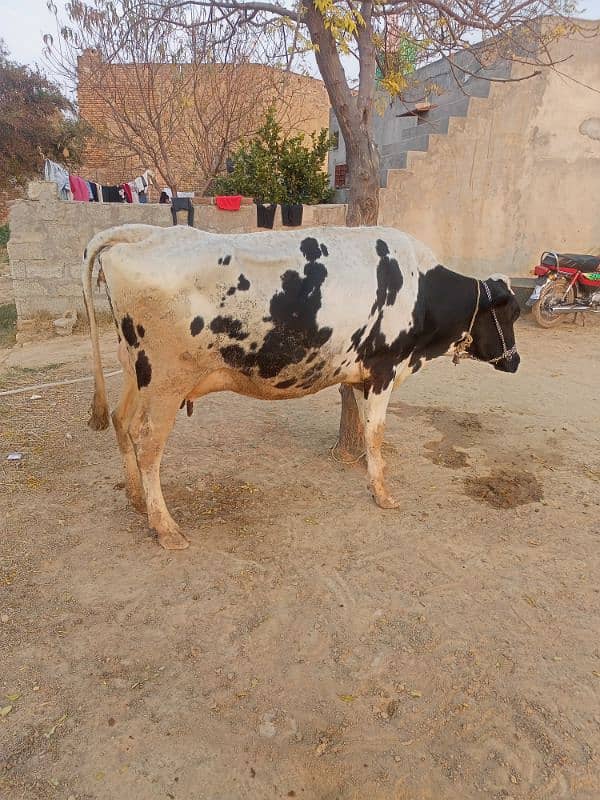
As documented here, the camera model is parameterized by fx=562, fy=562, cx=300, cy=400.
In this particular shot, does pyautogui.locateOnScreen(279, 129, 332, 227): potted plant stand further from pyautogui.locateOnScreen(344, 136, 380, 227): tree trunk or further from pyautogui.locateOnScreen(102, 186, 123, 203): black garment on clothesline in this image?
pyautogui.locateOnScreen(344, 136, 380, 227): tree trunk

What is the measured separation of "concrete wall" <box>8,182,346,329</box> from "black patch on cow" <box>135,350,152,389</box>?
6279mm

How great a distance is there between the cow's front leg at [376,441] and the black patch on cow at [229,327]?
115cm

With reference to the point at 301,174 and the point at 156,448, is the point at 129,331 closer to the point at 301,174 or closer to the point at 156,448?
the point at 156,448

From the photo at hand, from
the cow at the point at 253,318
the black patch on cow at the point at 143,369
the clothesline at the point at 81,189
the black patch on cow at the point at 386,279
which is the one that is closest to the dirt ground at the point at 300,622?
the cow at the point at 253,318

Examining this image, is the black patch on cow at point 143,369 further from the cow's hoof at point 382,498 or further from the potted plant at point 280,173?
the potted plant at point 280,173

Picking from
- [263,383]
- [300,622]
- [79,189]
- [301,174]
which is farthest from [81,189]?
[300,622]

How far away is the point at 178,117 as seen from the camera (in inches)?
550

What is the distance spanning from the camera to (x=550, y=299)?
31.9 feet

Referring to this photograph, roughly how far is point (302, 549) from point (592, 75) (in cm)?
1115

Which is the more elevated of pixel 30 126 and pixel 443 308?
pixel 30 126

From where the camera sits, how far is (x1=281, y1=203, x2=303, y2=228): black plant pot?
31.1 feet

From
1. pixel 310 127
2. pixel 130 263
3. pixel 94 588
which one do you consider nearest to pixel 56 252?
pixel 130 263

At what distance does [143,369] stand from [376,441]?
1.74m

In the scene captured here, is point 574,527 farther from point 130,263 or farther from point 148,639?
point 130,263
